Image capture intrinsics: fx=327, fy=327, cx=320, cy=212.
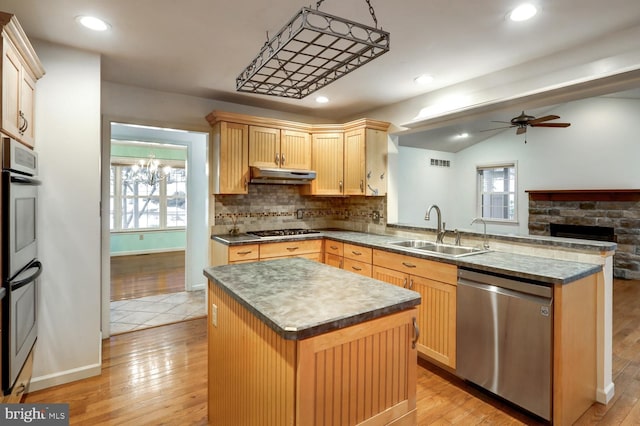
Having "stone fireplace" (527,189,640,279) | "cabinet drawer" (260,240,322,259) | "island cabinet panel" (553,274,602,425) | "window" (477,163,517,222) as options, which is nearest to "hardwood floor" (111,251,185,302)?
"cabinet drawer" (260,240,322,259)

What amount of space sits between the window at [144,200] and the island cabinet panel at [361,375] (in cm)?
755

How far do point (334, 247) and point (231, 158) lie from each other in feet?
5.01

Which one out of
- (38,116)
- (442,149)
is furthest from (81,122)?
(442,149)

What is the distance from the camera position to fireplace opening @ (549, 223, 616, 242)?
573 centimetres

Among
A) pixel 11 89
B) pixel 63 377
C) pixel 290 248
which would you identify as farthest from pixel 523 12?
pixel 63 377

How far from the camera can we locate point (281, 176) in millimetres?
3729

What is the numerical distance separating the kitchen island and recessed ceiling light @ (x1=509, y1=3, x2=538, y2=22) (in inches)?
70.6

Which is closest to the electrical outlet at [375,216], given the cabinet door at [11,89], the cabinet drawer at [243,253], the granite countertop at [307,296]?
the cabinet drawer at [243,253]

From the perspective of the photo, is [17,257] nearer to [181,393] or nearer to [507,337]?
[181,393]

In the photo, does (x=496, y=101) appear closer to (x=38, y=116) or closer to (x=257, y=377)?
(x=257, y=377)

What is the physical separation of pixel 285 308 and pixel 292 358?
21 centimetres

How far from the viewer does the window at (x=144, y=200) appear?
7.42m

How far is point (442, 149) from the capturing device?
23.5ft

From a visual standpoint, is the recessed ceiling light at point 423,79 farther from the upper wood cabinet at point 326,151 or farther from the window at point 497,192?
the window at point 497,192
